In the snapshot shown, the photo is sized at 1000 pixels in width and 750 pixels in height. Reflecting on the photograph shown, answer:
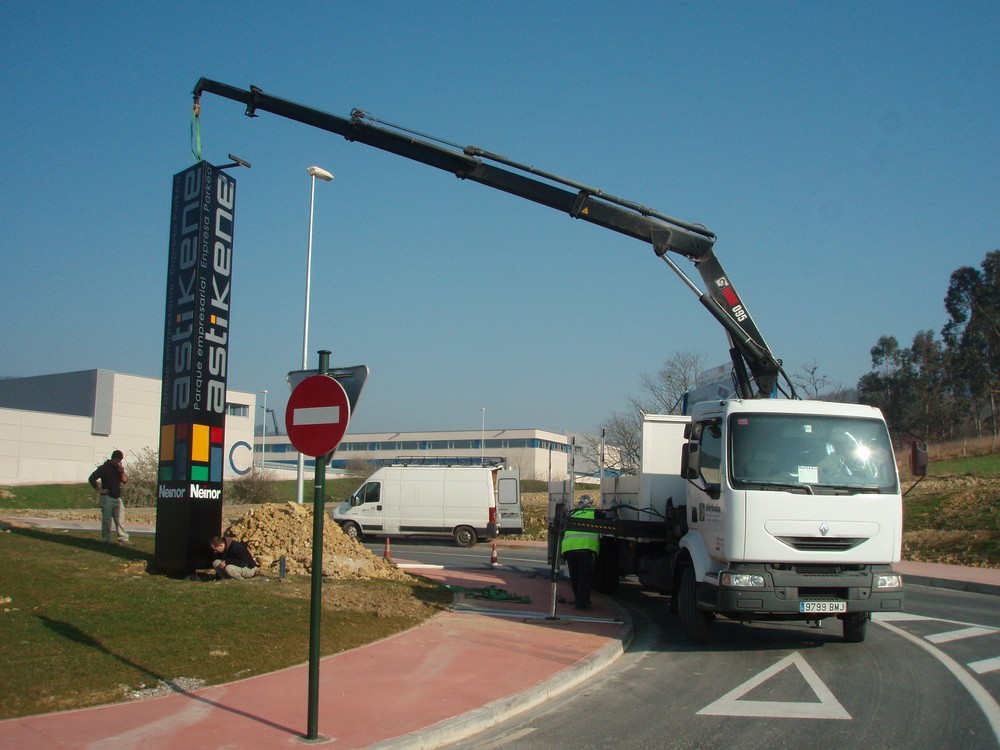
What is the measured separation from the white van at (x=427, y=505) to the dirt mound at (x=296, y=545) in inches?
489

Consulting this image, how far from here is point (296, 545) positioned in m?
13.7

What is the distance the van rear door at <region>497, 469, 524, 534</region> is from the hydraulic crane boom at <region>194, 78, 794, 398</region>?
17092 millimetres

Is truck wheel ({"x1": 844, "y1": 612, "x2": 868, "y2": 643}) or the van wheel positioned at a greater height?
truck wheel ({"x1": 844, "y1": 612, "x2": 868, "y2": 643})

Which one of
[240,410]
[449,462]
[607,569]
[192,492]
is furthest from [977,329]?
[240,410]

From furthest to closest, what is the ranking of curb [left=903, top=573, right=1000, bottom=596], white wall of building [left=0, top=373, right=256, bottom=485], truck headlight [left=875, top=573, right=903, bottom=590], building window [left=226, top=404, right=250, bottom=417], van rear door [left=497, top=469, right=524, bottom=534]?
1. building window [left=226, top=404, right=250, bottom=417]
2. white wall of building [left=0, top=373, right=256, bottom=485]
3. van rear door [left=497, top=469, right=524, bottom=534]
4. curb [left=903, top=573, right=1000, bottom=596]
5. truck headlight [left=875, top=573, right=903, bottom=590]

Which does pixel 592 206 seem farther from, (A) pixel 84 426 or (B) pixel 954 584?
(A) pixel 84 426

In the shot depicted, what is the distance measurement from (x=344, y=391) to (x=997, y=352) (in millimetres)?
56820

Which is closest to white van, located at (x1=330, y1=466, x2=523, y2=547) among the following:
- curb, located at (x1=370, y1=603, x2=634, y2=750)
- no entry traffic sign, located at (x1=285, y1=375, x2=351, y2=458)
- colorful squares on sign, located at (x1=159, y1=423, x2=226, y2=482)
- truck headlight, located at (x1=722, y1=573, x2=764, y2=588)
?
colorful squares on sign, located at (x1=159, y1=423, x2=226, y2=482)

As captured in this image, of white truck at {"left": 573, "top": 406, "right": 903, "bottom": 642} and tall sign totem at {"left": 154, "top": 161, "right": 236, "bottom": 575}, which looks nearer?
white truck at {"left": 573, "top": 406, "right": 903, "bottom": 642}

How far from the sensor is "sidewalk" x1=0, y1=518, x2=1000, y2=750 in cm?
564

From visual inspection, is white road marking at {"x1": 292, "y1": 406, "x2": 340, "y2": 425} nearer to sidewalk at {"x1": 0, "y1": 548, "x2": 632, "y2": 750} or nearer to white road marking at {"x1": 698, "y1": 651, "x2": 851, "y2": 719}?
sidewalk at {"x1": 0, "y1": 548, "x2": 632, "y2": 750}

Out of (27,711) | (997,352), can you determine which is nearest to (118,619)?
(27,711)

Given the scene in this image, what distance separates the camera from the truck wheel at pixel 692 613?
32.4 feet

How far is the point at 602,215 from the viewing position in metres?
13.0
